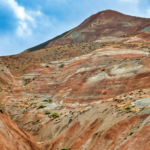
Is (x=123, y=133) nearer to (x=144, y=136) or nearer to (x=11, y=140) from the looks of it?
(x=144, y=136)

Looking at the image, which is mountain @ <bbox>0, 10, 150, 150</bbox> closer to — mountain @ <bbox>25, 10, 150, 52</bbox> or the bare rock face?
the bare rock face

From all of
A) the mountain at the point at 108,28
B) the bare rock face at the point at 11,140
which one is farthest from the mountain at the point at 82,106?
the mountain at the point at 108,28

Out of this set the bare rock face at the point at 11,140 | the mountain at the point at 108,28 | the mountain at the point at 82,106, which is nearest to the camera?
the bare rock face at the point at 11,140

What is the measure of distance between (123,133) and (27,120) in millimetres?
20445

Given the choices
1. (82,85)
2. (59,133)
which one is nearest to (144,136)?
(59,133)

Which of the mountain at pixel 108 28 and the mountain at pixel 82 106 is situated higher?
the mountain at pixel 108 28

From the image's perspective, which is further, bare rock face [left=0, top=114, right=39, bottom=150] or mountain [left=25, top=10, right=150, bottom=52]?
mountain [left=25, top=10, right=150, bottom=52]

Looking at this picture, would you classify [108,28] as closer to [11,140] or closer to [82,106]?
[82,106]

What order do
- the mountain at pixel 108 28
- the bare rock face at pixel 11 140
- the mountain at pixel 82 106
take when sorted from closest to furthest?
the bare rock face at pixel 11 140 → the mountain at pixel 82 106 → the mountain at pixel 108 28

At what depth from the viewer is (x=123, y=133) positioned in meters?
20.9

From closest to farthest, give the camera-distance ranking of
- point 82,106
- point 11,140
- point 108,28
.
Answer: point 11,140 < point 82,106 < point 108,28

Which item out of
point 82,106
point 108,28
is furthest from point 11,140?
point 108,28

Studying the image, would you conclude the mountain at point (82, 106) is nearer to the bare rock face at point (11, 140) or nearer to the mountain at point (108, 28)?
the bare rock face at point (11, 140)

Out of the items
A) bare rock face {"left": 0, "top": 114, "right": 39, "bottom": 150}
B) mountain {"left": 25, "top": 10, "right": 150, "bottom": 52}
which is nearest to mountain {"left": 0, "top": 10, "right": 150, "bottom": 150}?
bare rock face {"left": 0, "top": 114, "right": 39, "bottom": 150}
